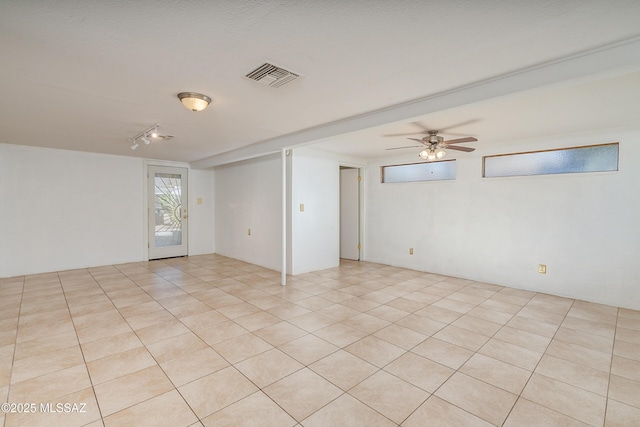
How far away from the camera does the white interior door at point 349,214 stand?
666 cm

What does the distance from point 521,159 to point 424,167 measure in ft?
5.31

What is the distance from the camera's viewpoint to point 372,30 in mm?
1662

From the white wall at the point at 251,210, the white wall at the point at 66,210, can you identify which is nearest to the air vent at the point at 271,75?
the white wall at the point at 251,210

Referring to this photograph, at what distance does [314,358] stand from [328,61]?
2415mm

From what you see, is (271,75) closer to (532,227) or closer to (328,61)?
(328,61)

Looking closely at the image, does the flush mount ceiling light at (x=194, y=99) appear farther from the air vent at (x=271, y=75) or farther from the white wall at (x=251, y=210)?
the white wall at (x=251, y=210)

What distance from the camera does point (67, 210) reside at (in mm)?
5441

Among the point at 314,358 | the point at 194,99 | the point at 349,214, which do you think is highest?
the point at 194,99

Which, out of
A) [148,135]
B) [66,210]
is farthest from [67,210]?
[148,135]

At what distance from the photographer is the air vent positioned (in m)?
2.13

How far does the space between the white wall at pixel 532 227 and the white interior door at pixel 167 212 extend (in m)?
5.07

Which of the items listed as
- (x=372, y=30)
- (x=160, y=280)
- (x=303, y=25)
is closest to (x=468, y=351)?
(x=372, y=30)

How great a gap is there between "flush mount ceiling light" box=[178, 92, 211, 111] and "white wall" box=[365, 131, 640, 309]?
4338mm

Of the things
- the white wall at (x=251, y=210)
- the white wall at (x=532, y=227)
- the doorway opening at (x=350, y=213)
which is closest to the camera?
the white wall at (x=532, y=227)
